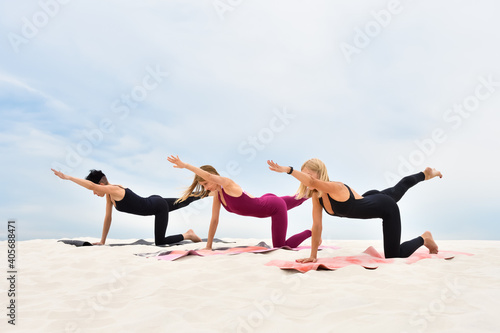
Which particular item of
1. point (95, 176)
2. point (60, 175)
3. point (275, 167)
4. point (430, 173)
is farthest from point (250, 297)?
point (95, 176)

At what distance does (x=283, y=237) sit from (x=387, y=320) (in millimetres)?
3955

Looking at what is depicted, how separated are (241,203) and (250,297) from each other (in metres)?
2.92

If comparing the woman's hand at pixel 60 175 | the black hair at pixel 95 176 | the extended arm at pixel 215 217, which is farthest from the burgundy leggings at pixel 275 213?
the woman's hand at pixel 60 175

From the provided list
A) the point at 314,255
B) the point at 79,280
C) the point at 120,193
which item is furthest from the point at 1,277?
the point at 314,255

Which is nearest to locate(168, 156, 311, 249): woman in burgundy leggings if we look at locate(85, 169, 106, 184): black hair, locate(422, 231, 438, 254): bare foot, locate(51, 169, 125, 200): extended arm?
locate(51, 169, 125, 200): extended arm

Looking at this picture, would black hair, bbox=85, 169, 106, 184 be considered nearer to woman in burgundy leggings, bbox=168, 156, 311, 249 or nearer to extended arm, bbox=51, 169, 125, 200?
extended arm, bbox=51, 169, 125, 200

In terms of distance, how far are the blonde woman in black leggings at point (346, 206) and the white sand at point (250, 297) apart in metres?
0.58

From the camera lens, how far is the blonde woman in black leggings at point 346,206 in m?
4.67

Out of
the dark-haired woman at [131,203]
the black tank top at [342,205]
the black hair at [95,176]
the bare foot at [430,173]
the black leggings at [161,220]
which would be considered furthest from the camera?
the black leggings at [161,220]

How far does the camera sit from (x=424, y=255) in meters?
5.29

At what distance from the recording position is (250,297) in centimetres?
339

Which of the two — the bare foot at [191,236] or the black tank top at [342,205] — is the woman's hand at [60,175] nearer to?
the bare foot at [191,236]

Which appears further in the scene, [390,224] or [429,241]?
[429,241]

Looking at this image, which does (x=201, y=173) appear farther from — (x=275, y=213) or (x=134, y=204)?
(x=134, y=204)
